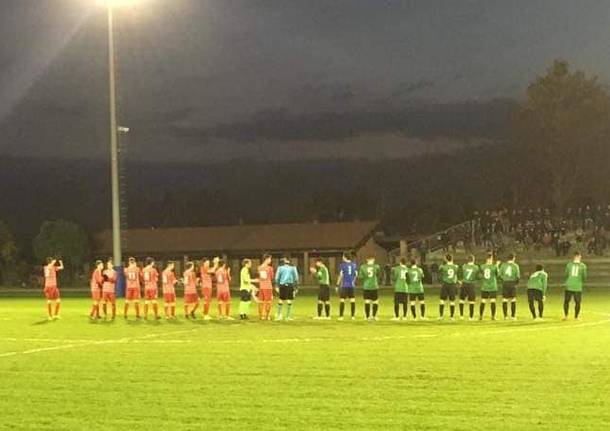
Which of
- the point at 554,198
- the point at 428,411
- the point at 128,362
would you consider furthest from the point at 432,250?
the point at 428,411

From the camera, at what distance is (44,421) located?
1202cm

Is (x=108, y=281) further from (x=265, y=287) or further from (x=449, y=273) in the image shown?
(x=449, y=273)

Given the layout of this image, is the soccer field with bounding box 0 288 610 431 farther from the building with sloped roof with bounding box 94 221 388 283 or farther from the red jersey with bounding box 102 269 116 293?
the building with sloped roof with bounding box 94 221 388 283

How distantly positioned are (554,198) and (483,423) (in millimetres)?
61389

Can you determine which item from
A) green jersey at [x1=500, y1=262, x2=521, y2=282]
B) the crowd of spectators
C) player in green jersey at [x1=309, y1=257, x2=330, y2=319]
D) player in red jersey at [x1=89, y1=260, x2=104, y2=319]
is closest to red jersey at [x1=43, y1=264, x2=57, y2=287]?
player in red jersey at [x1=89, y1=260, x2=104, y2=319]

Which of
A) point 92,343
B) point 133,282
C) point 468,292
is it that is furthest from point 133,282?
point 468,292

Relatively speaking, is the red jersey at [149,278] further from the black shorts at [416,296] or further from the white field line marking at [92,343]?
the black shorts at [416,296]

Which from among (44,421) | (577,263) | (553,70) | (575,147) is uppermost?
(553,70)

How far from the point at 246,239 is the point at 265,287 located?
154ft

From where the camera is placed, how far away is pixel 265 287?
94.1 feet

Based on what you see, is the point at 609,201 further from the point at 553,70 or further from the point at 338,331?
the point at 338,331

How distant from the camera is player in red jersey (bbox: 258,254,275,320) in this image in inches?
1109

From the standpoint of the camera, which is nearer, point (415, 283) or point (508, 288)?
point (415, 283)

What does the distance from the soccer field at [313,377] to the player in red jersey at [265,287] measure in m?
2.76
